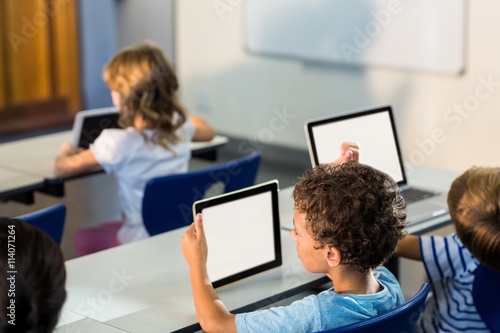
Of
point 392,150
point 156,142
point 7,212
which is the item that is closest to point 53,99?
point 7,212

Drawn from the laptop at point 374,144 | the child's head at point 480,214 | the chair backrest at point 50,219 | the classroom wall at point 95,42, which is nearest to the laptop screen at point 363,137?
the laptop at point 374,144

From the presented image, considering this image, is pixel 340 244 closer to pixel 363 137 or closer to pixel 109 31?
pixel 363 137

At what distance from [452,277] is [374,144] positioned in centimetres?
70

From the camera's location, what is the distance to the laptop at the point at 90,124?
3.61 metres

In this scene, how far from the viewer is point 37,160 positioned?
3.63m

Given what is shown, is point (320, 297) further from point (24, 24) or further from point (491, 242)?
point (24, 24)

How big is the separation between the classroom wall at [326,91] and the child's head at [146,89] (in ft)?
6.85

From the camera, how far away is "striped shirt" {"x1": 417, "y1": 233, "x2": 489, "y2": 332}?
240 centimetres

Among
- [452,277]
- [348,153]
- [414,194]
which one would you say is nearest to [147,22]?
[414,194]

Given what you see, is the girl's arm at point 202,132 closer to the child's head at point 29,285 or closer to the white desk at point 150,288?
the white desk at point 150,288

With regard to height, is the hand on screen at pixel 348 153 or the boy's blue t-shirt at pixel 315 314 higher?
the hand on screen at pixel 348 153

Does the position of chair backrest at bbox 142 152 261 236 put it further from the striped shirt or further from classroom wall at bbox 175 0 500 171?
classroom wall at bbox 175 0 500 171

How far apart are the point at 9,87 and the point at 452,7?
334 centimetres

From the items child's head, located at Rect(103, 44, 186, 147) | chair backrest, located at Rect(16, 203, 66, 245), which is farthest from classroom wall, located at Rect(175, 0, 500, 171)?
chair backrest, located at Rect(16, 203, 66, 245)
